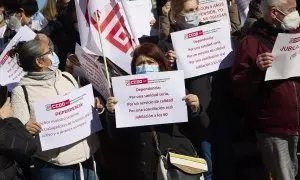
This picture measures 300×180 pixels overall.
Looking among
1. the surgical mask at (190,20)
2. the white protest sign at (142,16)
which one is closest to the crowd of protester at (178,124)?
the surgical mask at (190,20)

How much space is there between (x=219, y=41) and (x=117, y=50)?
855mm

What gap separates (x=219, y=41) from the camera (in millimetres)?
5090

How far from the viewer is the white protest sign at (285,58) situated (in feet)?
14.9

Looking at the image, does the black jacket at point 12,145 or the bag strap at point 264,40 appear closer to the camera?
the black jacket at point 12,145

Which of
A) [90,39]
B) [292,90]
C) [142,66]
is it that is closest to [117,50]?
[90,39]

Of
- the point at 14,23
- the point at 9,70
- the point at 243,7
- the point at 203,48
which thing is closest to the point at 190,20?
the point at 203,48

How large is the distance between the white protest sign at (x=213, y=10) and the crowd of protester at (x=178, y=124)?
0.47 metres

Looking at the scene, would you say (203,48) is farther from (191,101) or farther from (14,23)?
(14,23)

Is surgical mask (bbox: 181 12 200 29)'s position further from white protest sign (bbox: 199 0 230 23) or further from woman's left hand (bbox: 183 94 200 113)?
woman's left hand (bbox: 183 94 200 113)

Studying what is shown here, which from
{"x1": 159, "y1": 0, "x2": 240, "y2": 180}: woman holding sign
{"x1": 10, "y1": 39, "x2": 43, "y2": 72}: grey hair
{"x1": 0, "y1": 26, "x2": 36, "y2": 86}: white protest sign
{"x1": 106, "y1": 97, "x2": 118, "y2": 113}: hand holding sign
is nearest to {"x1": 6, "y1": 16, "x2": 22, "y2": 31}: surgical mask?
{"x1": 0, "y1": 26, "x2": 36, "y2": 86}: white protest sign

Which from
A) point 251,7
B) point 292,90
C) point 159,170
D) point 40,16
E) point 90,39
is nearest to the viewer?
point 159,170

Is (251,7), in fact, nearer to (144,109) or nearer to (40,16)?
(144,109)

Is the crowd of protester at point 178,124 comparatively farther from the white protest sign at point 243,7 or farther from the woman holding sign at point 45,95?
the white protest sign at point 243,7

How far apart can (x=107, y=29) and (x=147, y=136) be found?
109cm
